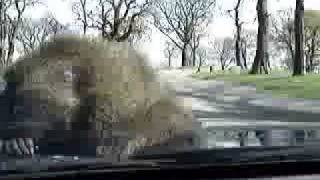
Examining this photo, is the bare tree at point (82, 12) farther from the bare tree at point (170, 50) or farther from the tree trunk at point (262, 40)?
the tree trunk at point (262, 40)

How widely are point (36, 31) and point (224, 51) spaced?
91cm

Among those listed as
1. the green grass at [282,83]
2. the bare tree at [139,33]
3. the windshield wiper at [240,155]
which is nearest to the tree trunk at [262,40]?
the green grass at [282,83]

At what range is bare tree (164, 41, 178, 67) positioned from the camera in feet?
8.07

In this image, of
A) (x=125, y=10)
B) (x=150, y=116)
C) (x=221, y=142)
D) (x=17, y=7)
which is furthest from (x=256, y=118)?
(x=17, y=7)

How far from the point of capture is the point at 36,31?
2.27 meters

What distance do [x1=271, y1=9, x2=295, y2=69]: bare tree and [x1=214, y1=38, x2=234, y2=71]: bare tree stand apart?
969 millimetres

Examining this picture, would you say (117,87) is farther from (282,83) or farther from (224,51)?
(282,83)

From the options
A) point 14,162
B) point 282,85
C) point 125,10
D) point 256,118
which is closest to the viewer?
point 14,162

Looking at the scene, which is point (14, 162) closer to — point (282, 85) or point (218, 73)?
point (218, 73)

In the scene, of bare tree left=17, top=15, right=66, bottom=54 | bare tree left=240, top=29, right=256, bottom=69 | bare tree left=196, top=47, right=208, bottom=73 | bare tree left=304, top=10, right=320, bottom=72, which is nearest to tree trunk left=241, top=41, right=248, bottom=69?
bare tree left=240, top=29, right=256, bottom=69

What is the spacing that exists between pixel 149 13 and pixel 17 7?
55 cm

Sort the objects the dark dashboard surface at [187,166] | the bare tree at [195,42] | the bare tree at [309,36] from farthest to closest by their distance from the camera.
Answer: the bare tree at [309,36] < the bare tree at [195,42] < the dark dashboard surface at [187,166]

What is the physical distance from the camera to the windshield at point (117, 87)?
7.06 ft

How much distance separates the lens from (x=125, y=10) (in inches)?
94.1
